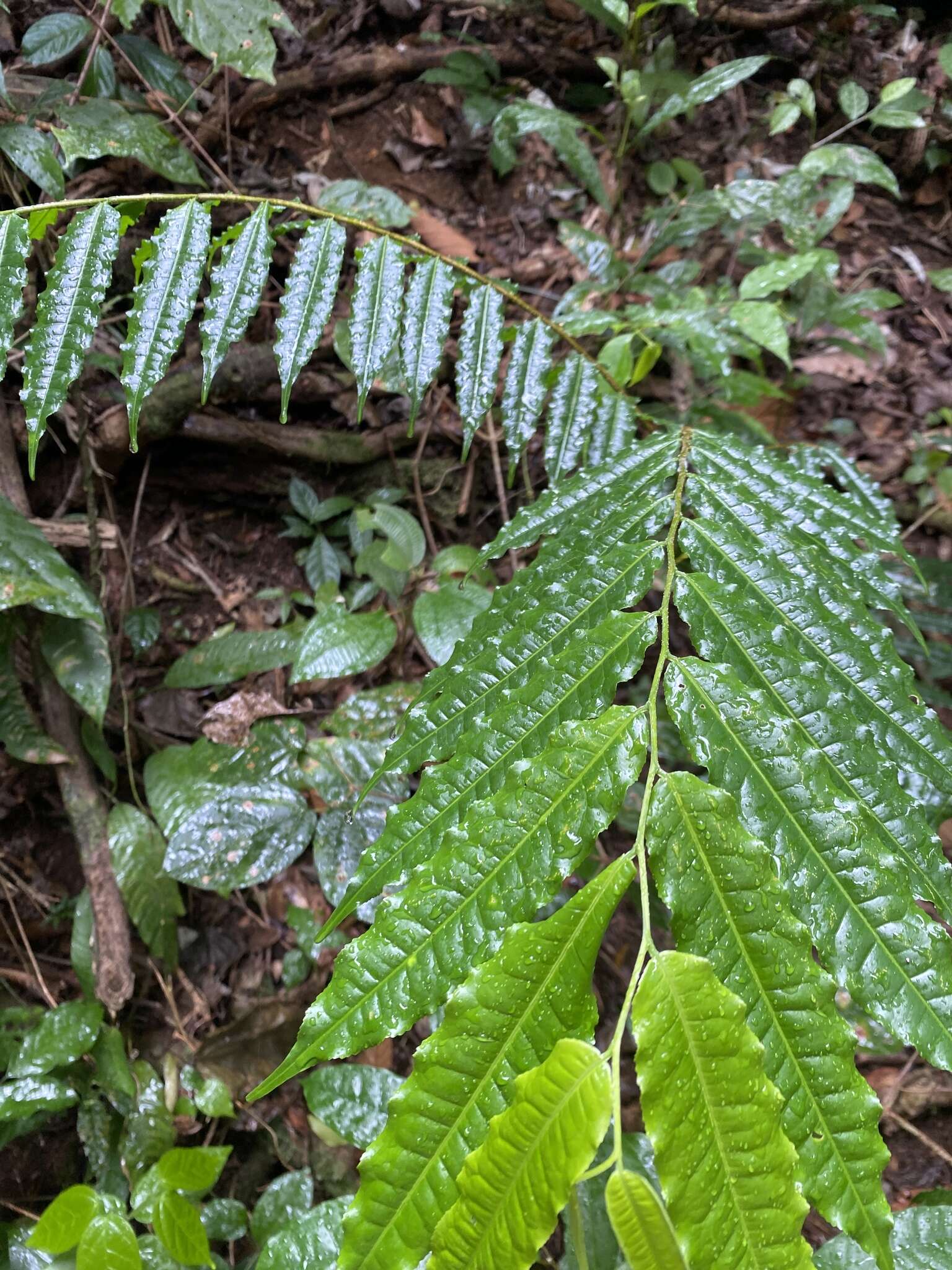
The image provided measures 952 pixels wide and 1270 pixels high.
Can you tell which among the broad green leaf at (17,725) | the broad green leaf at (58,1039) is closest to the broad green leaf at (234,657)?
the broad green leaf at (17,725)

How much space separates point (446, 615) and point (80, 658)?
2.98 ft

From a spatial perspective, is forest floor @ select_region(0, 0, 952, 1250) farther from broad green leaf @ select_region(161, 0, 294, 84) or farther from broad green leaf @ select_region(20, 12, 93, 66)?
broad green leaf @ select_region(161, 0, 294, 84)

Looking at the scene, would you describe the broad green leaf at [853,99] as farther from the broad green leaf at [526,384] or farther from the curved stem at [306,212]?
the broad green leaf at [526,384]

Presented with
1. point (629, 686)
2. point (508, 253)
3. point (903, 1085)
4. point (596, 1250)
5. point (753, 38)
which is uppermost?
point (753, 38)

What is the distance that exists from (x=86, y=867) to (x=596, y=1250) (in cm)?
144

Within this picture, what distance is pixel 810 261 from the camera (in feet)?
6.78

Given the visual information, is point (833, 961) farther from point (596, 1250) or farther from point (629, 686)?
point (629, 686)

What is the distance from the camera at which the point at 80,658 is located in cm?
187

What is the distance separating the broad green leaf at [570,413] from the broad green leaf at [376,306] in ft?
1.21

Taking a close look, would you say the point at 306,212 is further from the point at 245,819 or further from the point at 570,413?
the point at 245,819

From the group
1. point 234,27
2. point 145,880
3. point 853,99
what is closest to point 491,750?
point 145,880

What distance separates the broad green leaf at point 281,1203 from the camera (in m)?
1.53

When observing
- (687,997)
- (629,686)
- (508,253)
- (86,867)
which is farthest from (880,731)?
(508,253)

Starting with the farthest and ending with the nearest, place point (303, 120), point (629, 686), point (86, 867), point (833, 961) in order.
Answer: point (303, 120) < point (629, 686) < point (86, 867) < point (833, 961)
